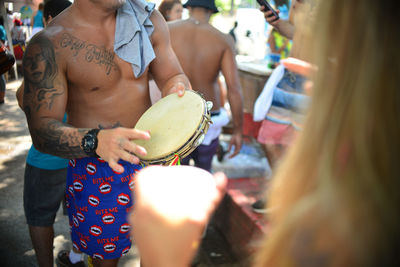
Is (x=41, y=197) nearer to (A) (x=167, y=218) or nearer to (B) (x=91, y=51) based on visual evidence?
(B) (x=91, y=51)

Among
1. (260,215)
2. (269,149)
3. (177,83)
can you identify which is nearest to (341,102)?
(177,83)

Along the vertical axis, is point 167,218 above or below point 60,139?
above

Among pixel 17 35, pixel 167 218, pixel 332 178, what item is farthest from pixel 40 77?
pixel 17 35

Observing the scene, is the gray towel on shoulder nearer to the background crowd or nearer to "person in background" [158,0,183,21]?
the background crowd

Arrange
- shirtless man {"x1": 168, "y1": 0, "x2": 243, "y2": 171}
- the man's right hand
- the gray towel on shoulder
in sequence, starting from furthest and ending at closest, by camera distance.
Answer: shirtless man {"x1": 168, "y1": 0, "x2": 243, "y2": 171} → the gray towel on shoulder → the man's right hand

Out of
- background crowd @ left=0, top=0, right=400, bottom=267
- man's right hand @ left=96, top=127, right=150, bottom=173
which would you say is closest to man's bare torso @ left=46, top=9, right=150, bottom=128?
man's right hand @ left=96, top=127, right=150, bottom=173

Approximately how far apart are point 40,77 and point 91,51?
29 cm

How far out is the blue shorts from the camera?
1765 millimetres

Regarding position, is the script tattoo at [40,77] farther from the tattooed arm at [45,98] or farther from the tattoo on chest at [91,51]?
the tattoo on chest at [91,51]

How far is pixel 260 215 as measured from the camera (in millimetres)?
2574

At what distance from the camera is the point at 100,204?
177cm

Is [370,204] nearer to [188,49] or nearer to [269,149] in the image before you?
[269,149]

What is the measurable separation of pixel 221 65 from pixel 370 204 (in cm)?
256

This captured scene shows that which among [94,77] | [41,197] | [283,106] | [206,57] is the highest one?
[94,77]
